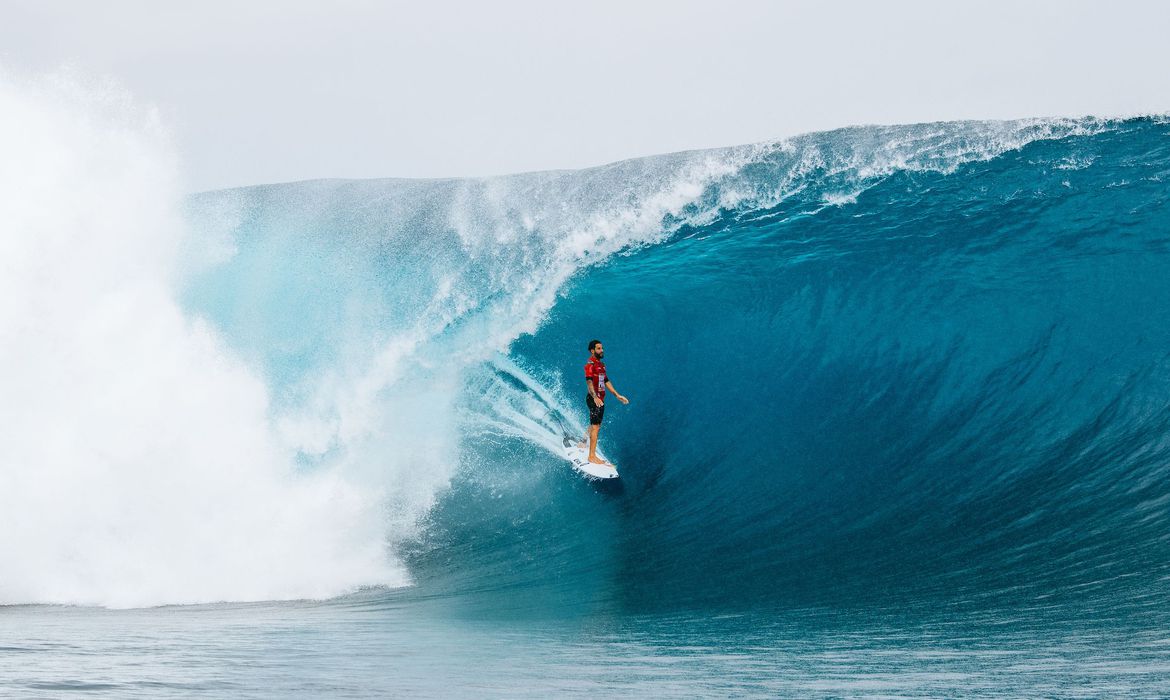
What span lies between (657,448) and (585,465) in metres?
0.95

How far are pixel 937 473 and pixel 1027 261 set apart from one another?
3596 millimetres

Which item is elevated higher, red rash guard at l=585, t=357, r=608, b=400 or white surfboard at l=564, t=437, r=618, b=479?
red rash guard at l=585, t=357, r=608, b=400

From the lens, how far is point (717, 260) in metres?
11.8

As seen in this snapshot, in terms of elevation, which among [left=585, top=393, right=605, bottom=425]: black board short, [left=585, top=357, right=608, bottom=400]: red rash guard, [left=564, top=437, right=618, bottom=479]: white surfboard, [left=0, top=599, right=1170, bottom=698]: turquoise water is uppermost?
[left=585, top=357, right=608, bottom=400]: red rash guard

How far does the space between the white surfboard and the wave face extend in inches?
6.0

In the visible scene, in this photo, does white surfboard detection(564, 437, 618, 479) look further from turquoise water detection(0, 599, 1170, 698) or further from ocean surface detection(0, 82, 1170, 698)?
turquoise water detection(0, 599, 1170, 698)

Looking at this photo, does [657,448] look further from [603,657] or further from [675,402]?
[603,657]

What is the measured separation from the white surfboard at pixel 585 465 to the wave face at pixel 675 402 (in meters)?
0.15

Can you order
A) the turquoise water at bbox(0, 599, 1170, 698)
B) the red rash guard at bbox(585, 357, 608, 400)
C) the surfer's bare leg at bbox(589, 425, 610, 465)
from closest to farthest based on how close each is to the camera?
1. the turquoise water at bbox(0, 599, 1170, 698)
2. the red rash guard at bbox(585, 357, 608, 400)
3. the surfer's bare leg at bbox(589, 425, 610, 465)

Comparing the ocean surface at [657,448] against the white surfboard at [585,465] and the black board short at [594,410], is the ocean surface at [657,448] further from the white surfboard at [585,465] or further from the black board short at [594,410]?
the black board short at [594,410]

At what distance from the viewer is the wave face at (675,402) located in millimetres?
6660

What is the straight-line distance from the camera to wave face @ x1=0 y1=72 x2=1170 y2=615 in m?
6.66

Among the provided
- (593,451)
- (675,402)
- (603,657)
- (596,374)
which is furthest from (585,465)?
(603,657)

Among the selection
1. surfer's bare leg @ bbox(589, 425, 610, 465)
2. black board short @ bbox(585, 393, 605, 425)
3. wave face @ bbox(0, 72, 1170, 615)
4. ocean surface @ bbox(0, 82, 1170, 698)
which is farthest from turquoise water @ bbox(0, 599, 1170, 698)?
surfer's bare leg @ bbox(589, 425, 610, 465)
